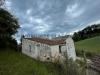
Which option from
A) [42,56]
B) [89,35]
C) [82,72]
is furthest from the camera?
[89,35]

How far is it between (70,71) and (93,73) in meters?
2.09

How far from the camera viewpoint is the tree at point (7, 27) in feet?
108

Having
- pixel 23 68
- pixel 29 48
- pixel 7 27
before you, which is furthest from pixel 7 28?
pixel 23 68

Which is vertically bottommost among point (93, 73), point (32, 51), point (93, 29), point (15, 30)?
point (93, 73)

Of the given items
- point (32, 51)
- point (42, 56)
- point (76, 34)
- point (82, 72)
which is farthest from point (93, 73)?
point (76, 34)

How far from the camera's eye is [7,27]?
3428 cm

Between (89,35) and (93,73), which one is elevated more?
(89,35)

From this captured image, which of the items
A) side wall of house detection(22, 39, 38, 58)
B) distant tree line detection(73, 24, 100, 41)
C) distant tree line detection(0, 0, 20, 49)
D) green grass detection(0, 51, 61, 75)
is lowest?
green grass detection(0, 51, 61, 75)

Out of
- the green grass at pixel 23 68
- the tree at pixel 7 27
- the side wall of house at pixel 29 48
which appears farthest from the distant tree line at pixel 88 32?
the green grass at pixel 23 68

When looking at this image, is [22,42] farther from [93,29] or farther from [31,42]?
[93,29]

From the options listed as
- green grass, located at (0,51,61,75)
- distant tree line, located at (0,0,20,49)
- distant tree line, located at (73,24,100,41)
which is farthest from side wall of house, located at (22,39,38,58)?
distant tree line, located at (73,24,100,41)

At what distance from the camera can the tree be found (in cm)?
3300

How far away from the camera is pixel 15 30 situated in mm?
35719

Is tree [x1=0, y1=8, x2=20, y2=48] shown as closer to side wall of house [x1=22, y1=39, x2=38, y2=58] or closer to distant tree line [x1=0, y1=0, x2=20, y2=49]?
distant tree line [x1=0, y1=0, x2=20, y2=49]
